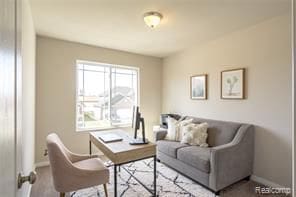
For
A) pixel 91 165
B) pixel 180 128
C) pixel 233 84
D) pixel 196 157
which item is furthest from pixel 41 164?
pixel 233 84

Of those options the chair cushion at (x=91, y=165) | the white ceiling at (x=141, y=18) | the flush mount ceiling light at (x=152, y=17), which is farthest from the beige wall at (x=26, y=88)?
the flush mount ceiling light at (x=152, y=17)

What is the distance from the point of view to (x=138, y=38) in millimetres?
3531

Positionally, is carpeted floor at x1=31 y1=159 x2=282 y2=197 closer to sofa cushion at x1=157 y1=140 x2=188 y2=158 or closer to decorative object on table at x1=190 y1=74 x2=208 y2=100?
sofa cushion at x1=157 y1=140 x2=188 y2=158

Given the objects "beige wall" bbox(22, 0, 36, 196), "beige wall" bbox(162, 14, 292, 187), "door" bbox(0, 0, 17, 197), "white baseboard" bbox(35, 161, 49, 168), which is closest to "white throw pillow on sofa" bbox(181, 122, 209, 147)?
"beige wall" bbox(162, 14, 292, 187)

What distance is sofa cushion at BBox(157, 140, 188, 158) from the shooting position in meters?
3.12

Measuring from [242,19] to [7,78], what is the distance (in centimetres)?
302

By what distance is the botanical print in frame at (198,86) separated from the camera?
148 inches

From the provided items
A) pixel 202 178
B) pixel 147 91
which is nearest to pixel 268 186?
pixel 202 178

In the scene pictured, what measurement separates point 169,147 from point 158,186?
0.74 m

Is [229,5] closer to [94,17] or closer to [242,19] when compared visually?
[242,19]

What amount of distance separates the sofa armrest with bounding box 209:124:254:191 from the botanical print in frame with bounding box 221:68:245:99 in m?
0.57

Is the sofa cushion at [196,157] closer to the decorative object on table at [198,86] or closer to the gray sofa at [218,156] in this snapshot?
the gray sofa at [218,156]

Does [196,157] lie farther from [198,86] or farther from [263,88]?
[198,86]

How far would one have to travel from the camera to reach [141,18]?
2660 mm
